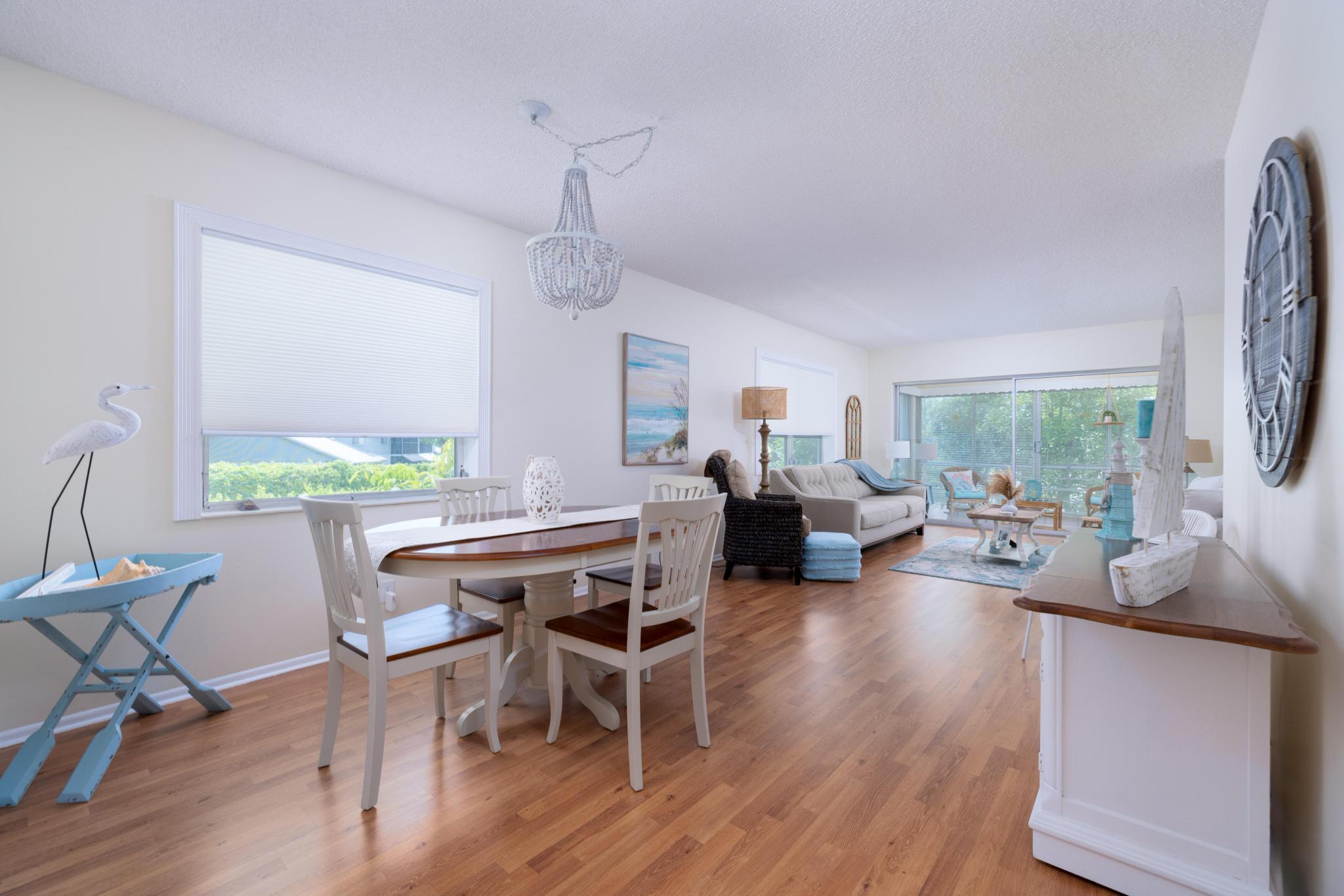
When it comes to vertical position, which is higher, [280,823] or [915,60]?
[915,60]

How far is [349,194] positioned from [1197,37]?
11.8ft

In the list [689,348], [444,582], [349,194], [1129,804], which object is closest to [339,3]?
[349,194]

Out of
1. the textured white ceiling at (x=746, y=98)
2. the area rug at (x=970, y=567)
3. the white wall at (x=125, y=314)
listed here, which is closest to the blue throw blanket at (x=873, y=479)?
the area rug at (x=970, y=567)

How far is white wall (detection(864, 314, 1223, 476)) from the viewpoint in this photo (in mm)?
5973

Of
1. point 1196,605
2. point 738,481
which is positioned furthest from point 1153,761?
point 738,481

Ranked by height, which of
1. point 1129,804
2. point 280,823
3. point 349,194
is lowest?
point 280,823

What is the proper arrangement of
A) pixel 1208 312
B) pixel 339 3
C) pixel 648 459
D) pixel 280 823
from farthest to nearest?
pixel 1208 312 → pixel 648 459 → pixel 339 3 → pixel 280 823

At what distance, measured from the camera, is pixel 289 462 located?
290cm

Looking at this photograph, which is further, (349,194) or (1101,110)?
(349,194)

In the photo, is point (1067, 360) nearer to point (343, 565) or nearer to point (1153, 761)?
point (1153, 761)

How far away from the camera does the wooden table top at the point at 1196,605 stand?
1.14m

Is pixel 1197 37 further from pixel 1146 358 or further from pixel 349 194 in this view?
pixel 1146 358

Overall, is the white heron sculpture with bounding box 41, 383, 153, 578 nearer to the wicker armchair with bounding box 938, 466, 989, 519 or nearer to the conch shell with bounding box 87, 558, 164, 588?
the conch shell with bounding box 87, 558, 164, 588

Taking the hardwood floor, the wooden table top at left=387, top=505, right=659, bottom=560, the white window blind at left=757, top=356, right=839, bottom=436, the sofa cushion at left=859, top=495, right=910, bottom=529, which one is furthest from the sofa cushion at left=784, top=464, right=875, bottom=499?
the wooden table top at left=387, top=505, right=659, bottom=560
